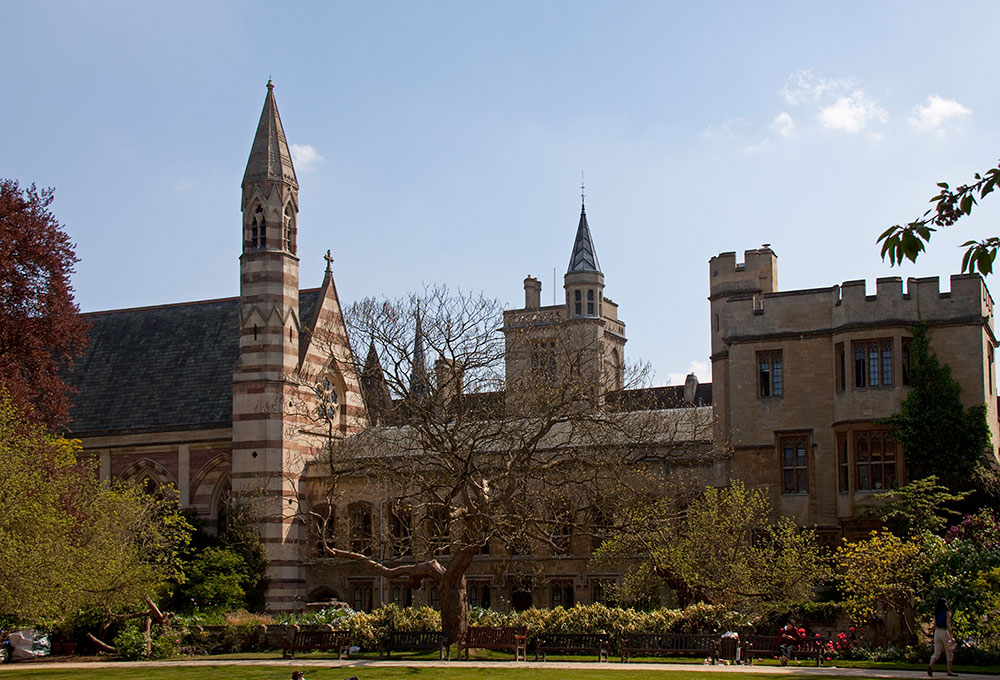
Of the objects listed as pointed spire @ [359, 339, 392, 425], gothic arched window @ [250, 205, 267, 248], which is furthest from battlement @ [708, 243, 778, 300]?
gothic arched window @ [250, 205, 267, 248]

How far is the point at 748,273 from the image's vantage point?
38.5 meters

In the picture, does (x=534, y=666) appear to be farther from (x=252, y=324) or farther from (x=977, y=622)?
(x=252, y=324)

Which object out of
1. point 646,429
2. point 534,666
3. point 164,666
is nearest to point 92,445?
point 164,666

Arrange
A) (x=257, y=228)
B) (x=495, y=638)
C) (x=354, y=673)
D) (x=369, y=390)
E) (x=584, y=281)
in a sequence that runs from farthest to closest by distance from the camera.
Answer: (x=584, y=281) → (x=257, y=228) → (x=369, y=390) → (x=495, y=638) → (x=354, y=673)

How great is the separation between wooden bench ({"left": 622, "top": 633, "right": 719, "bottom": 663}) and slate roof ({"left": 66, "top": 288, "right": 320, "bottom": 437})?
22924mm

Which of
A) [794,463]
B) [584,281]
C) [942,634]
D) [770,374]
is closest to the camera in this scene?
[942,634]

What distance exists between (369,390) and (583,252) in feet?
182

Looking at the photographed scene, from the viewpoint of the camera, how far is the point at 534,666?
77.0 ft

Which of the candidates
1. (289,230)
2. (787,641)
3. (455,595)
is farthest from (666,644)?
(289,230)

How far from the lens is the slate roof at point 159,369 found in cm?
4581

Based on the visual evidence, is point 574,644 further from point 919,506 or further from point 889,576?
point 919,506

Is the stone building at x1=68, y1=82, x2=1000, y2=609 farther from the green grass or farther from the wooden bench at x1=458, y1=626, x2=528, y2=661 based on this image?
the green grass

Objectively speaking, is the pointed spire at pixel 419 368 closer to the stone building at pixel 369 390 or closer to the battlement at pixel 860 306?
the stone building at pixel 369 390

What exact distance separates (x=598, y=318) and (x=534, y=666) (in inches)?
2521
